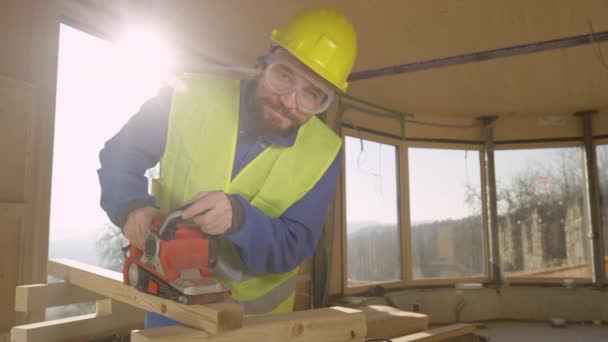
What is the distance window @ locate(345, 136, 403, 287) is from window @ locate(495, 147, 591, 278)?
Result: 1.51m

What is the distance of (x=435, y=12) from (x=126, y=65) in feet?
6.80

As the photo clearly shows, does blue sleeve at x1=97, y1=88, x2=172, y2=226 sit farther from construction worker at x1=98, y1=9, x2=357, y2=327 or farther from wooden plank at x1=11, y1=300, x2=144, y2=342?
wooden plank at x1=11, y1=300, x2=144, y2=342

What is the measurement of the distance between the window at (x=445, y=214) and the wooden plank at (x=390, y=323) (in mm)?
3729

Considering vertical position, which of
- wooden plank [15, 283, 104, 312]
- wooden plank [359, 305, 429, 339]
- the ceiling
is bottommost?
wooden plank [359, 305, 429, 339]

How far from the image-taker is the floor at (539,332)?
4.64m

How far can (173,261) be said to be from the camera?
2.95ft

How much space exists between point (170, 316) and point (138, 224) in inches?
12.4

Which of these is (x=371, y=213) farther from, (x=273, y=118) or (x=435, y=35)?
(x=273, y=118)

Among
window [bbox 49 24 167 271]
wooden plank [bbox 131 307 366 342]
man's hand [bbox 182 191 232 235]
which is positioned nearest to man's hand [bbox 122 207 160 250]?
man's hand [bbox 182 191 232 235]

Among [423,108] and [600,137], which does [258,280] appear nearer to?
[423,108]

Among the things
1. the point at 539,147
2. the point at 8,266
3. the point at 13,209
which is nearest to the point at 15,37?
the point at 13,209

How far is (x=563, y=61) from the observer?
4.05 meters

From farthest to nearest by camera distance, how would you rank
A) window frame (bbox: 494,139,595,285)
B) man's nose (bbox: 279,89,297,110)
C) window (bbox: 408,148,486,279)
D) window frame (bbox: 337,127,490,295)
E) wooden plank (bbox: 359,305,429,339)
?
window (bbox: 408,148,486,279), window frame (bbox: 494,139,595,285), window frame (bbox: 337,127,490,295), wooden plank (bbox: 359,305,429,339), man's nose (bbox: 279,89,297,110)

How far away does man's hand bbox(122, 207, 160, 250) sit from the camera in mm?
1047
